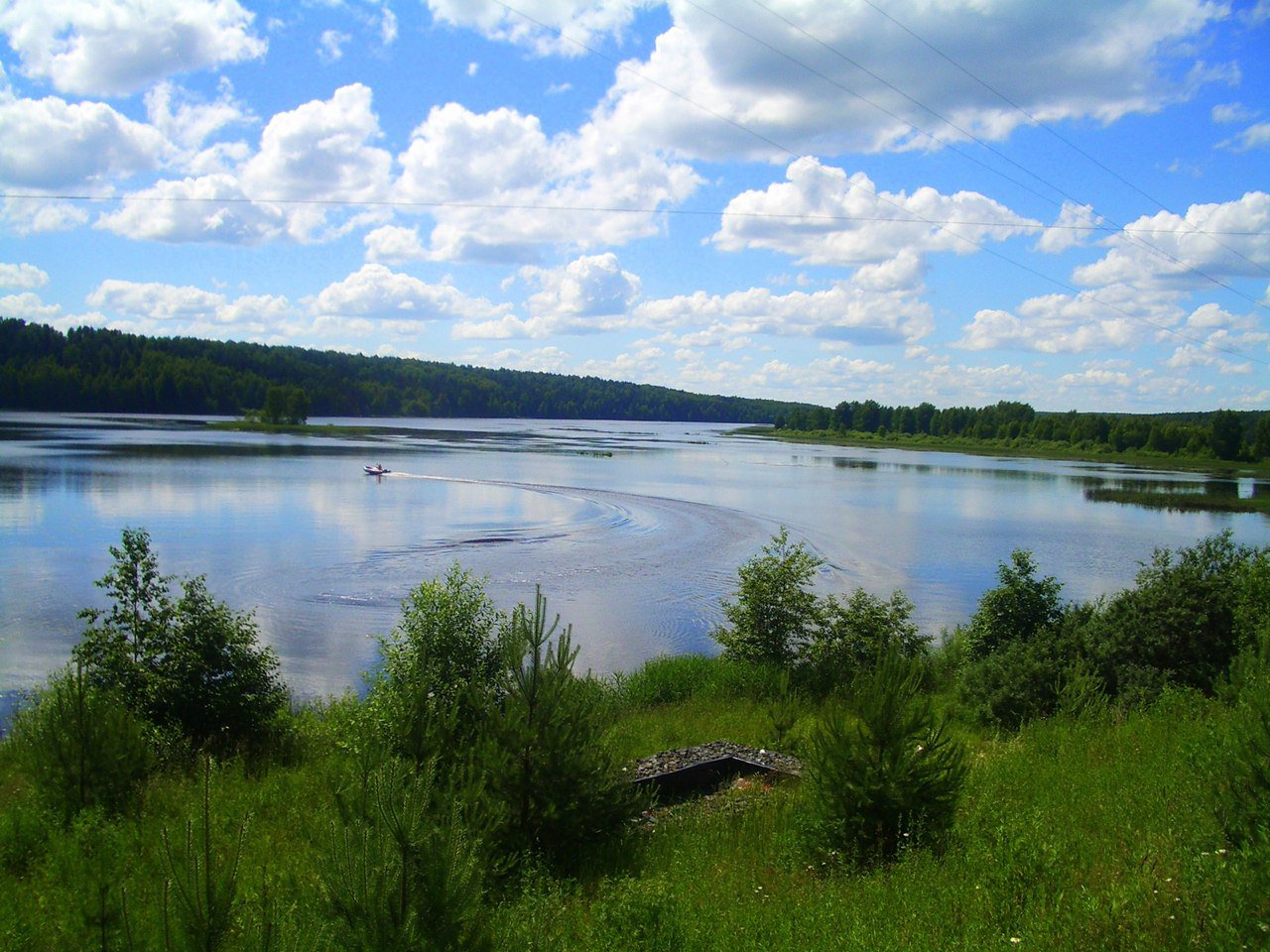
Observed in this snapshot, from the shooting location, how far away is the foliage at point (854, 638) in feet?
65.7

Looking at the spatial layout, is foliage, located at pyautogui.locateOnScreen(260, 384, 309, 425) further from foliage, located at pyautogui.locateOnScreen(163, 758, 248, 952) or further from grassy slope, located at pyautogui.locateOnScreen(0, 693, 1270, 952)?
foliage, located at pyautogui.locateOnScreen(163, 758, 248, 952)

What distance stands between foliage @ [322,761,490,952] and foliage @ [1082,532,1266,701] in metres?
13.1

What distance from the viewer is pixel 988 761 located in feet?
37.7

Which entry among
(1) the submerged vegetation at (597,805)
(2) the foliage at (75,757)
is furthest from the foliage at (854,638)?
(2) the foliage at (75,757)

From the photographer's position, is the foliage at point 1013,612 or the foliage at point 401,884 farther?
the foliage at point 1013,612

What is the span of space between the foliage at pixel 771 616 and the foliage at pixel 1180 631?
6695 millimetres

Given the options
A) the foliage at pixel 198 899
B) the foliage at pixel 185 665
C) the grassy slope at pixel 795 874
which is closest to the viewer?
the foliage at pixel 198 899

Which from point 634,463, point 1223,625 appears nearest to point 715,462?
point 634,463

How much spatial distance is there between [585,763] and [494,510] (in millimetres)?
39381

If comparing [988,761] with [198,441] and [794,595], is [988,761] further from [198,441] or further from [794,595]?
[198,441]

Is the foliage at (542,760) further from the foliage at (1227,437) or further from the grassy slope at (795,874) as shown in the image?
the foliage at (1227,437)

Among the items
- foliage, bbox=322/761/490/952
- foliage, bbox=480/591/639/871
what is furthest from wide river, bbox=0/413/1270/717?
foliage, bbox=322/761/490/952

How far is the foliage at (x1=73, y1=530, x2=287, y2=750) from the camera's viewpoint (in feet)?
44.0

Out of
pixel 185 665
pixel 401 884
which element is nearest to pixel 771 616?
pixel 185 665
